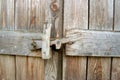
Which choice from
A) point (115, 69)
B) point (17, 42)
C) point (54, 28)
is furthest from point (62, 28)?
point (115, 69)

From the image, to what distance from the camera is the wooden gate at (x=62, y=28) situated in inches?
46.6

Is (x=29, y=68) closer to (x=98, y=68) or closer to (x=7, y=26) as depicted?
(x=7, y=26)

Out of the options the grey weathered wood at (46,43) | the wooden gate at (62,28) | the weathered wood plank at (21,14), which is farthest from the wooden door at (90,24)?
the weathered wood plank at (21,14)

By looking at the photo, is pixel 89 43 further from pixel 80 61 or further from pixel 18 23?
pixel 18 23

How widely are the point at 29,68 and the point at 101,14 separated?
0.51 metres

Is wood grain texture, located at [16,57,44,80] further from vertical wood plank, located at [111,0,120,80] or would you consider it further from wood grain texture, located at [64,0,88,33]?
vertical wood plank, located at [111,0,120,80]

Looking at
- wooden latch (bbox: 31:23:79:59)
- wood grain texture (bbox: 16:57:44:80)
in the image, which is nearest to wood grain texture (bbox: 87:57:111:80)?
wooden latch (bbox: 31:23:79:59)

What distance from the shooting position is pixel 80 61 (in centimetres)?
122

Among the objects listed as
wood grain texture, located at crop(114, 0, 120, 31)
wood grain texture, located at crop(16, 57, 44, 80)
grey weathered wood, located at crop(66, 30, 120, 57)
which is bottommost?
wood grain texture, located at crop(16, 57, 44, 80)

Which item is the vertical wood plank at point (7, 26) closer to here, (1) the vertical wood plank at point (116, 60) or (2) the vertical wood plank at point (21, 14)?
(2) the vertical wood plank at point (21, 14)

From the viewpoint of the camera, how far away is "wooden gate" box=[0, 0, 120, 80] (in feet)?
3.89

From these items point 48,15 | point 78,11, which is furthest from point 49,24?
point 78,11

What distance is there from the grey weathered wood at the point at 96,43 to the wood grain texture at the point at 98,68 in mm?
50

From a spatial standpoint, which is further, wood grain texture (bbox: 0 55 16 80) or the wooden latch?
wood grain texture (bbox: 0 55 16 80)
